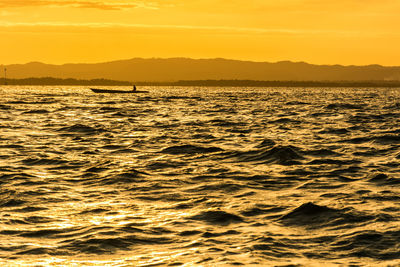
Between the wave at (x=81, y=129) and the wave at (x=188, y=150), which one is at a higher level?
the wave at (x=188, y=150)

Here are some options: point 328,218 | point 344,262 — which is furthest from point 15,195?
point 344,262

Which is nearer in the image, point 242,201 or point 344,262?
point 344,262

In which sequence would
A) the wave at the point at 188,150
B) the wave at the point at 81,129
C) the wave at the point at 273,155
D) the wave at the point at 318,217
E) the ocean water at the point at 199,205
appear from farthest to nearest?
the wave at the point at 81,129 → the wave at the point at 188,150 → the wave at the point at 273,155 → the wave at the point at 318,217 → the ocean water at the point at 199,205

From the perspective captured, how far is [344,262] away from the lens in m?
11.4

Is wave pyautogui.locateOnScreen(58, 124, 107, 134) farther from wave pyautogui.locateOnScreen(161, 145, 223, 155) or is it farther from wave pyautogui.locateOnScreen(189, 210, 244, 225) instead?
wave pyautogui.locateOnScreen(189, 210, 244, 225)

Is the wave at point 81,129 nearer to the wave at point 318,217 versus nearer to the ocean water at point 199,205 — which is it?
the ocean water at point 199,205

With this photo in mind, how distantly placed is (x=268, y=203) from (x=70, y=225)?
→ 5.72 meters

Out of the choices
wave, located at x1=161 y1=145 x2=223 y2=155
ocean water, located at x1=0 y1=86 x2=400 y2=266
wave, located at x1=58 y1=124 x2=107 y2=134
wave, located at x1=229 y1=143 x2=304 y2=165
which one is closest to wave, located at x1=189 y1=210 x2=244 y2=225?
ocean water, located at x1=0 y1=86 x2=400 y2=266

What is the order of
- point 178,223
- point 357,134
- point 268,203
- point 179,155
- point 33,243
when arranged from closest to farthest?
1. point 33,243
2. point 178,223
3. point 268,203
4. point 179,155
5. point 357,134

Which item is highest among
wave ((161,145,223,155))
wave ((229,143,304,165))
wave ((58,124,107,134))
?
wave ((229,143,304,165))

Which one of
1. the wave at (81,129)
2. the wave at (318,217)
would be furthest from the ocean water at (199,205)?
the wave at (81,129)

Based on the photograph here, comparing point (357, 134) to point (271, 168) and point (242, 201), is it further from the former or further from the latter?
point (242, 201)

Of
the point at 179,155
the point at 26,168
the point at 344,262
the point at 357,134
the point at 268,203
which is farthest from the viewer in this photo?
the point at 357,134

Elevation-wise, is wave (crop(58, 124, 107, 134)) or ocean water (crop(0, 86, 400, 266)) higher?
ocean water (crop(0, 86, 400, 266))
